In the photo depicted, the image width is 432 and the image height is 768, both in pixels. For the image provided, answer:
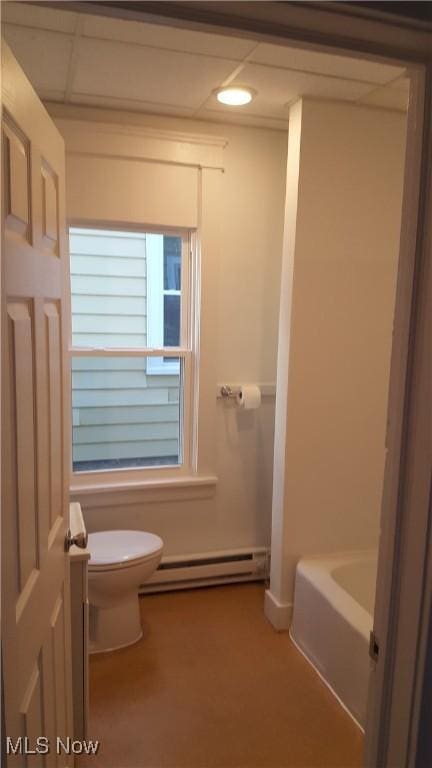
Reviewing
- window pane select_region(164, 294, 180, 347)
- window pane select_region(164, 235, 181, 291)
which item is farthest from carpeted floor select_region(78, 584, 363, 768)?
window pane select_region(164, 235, 181, 291)

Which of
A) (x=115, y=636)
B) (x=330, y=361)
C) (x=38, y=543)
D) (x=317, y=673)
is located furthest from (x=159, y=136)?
(x=317, y=673)

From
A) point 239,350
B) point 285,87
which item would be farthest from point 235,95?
point 239,350

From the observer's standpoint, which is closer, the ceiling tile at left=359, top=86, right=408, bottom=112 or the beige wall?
the ceiling tile at left=359, top=86, right=408, bottom=112

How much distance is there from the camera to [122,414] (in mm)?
2904

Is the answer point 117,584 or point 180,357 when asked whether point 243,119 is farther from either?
point 117,584

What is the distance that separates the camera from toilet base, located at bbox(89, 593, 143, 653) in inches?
95.7

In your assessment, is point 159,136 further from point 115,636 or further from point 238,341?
point 115,636

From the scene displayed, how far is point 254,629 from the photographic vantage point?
264 cm

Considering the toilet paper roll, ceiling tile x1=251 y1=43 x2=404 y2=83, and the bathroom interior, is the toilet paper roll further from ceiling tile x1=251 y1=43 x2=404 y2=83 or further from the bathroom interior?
ceiling tile x1=251 y1=43 x2=404 y2=83

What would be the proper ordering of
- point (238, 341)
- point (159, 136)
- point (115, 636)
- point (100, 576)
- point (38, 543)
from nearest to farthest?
point (38, 543) → point (100, 576) → point (115, 636) → point (159, 136) → point (238, 341)

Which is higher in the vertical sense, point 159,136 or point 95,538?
point 159,136

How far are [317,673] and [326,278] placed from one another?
5.63 ft

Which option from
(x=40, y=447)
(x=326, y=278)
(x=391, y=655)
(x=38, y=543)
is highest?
(x=326, y=278)

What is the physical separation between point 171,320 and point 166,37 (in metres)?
1.36
